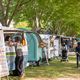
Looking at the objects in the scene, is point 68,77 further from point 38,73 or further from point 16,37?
point 16,37

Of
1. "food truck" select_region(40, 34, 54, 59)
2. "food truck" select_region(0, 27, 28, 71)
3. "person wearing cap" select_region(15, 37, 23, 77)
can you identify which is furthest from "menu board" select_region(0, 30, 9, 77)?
"food truck" select_region(40, 34, 54, 59)

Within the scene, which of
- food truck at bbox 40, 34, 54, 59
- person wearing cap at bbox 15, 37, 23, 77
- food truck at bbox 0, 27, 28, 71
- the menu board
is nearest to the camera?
the menu board

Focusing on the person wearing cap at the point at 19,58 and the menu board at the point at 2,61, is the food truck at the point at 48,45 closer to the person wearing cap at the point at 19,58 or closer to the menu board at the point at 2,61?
the person wearing cap at the point at 19,58

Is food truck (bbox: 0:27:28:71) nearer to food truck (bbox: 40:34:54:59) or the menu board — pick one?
the menu board

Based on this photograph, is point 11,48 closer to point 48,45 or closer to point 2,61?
point 2,61

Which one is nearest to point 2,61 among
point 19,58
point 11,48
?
point 19,58

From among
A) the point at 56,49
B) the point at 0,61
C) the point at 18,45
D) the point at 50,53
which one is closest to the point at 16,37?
the point at 18,45

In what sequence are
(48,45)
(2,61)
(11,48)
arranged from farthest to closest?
1. (48,45)
2. (11,48)
3. (2,61)

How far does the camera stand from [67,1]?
85.0 feet

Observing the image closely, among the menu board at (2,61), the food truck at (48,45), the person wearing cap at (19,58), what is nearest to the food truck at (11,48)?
the person wearing cap at (19,58)

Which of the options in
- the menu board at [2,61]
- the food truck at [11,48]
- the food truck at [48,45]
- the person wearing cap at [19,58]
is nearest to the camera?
the menu board at [2,61]

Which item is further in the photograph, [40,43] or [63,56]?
[63,56]

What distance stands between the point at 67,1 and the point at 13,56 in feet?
35.1

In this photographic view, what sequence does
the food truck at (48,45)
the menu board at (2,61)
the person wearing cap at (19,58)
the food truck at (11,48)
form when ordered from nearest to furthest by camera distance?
the menu board at (2,61) < the person wearing cap at (19,58) < the food truck at (11,48) < the food truck at (48,45)
